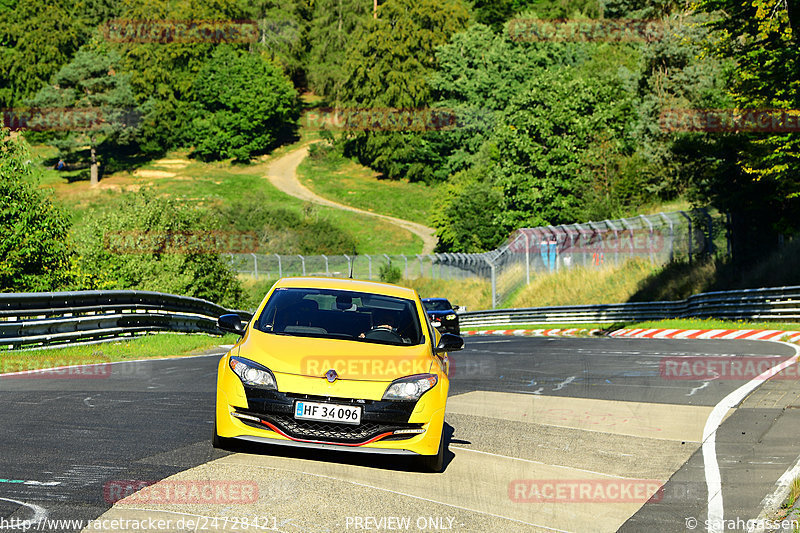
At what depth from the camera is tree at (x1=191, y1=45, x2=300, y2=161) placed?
107000 millimetres

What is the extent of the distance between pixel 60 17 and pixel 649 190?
8678 cm

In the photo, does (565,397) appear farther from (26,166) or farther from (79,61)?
(79,61)

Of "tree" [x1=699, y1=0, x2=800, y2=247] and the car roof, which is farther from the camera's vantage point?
"tree" [x1=699, y1=0, x2=800, y2=247]

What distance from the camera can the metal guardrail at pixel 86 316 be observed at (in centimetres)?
1708

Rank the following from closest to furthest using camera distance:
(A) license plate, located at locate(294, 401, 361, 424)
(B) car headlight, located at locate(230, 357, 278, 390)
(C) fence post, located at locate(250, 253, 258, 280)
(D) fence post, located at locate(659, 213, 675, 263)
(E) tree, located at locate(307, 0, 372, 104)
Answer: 1. (A) license plate, located at locate(294, 401, 361, 424)
2. (B) car headlight, located at locate(230, 357, 278, 390)
3. (D) fence post, located at locate(659, 213, 675, 263)
4. (C) fence post, located at locate(250, 253, 258, 280)
5. (E) tree, located at locate(307, 0, 372, 104)

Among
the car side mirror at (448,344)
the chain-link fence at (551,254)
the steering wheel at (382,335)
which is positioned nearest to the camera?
the steering wheel at (382,335)

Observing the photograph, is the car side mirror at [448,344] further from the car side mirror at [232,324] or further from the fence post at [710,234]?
the fence post at [710,234]

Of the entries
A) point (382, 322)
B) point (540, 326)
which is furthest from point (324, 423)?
point (540, 326)

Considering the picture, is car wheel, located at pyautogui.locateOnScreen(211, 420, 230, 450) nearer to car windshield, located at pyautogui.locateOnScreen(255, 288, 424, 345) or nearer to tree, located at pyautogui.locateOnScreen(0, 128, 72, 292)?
car windshield, located at pyautogui.locateOnScreen(255, 288, 424, 345)

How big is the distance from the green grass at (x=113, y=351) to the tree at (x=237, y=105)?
8257cm

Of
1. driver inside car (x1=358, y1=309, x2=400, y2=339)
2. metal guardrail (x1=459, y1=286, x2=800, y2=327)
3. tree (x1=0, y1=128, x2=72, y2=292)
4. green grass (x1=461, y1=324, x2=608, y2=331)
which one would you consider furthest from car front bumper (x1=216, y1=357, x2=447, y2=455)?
green grass (x1=461, y1=324, x2=608, y2=331)

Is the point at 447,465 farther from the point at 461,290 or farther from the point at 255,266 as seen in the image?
the point at 461,290

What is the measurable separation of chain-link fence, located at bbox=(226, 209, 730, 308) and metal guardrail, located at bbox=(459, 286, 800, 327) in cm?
389

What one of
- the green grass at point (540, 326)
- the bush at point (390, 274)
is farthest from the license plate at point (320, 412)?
the bush at point (390, 274)
